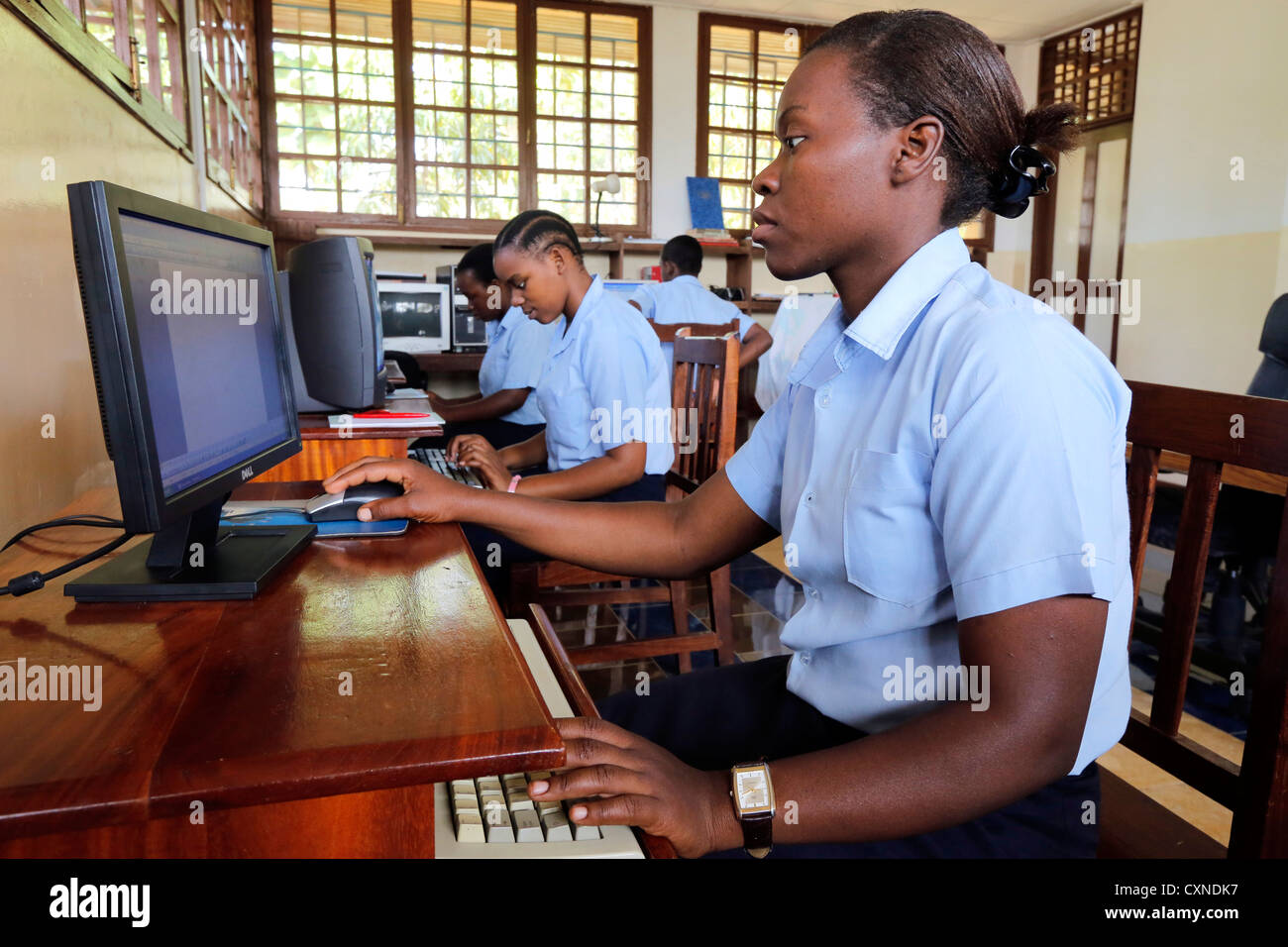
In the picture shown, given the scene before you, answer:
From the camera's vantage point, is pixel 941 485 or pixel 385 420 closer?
pixel 941 485

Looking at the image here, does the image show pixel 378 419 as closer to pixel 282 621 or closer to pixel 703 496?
pixel 703 496

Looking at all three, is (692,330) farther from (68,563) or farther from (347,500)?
(68,563)

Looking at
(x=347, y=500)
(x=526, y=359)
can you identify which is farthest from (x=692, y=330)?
(x=347, y=500)

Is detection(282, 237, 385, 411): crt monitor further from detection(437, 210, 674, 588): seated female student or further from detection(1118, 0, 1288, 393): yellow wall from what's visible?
detection(1118, 0, 1288, 393): yellow wall

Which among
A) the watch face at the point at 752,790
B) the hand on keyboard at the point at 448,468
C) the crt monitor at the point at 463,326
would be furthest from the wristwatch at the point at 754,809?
the crt monitor at the point at 463,326

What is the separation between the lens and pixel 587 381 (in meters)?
2.25

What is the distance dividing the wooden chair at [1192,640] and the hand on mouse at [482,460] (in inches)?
43.0

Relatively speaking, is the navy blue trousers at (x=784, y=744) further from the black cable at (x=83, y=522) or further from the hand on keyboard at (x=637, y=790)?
the black cable at (x=83, y=522)

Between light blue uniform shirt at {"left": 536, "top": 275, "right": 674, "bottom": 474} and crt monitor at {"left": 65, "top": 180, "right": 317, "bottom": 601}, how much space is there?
3.50ft

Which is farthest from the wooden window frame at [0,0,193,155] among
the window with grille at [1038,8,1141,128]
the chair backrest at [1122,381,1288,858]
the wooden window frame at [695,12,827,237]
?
the window with grille at [1038,8,1141,128]

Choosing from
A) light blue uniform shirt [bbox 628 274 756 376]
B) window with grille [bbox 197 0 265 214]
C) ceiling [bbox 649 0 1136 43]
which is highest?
ceiling [bbox 649 0 1136 43]

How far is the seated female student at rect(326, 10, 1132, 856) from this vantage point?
68 cm

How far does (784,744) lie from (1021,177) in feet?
2.03

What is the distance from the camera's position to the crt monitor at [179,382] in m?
0.68
